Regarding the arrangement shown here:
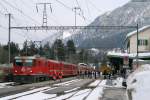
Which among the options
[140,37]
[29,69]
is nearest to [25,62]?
[29,69]

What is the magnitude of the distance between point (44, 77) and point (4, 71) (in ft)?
19.2

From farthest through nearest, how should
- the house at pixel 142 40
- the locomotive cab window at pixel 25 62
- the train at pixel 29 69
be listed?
1. the house at pixel 142 40
2. the locomotive cab window at pixel 25 62
3. the train at pixel 29 69

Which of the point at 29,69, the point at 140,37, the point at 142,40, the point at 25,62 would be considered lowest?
the point at 29,69

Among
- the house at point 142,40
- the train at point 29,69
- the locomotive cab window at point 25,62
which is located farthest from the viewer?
the house at point 142,40

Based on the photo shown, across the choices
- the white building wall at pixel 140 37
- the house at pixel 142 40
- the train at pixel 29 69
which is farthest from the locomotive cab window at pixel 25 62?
the white building wall at pixel 140 37

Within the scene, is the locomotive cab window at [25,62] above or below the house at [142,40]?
below

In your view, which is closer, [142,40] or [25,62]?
[25,62]

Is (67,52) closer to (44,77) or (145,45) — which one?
(145,45)

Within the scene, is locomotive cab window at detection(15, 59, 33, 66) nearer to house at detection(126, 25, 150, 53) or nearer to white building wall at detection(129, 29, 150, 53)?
house at detection(126, 25, 150, 53)

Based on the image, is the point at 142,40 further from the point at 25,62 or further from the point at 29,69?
the point at 29,69

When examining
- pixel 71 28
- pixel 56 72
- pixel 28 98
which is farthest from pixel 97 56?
pixel 28 98

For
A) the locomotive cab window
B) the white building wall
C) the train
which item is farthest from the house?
the locomotive cab window

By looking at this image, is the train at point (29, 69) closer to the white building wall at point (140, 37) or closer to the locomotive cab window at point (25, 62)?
the locomotive cab window at point (25, 62)

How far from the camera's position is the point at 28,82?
50.2 metres
